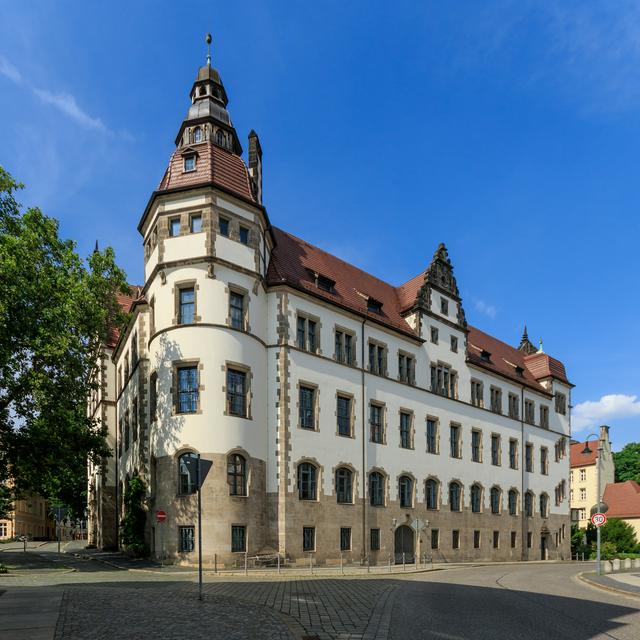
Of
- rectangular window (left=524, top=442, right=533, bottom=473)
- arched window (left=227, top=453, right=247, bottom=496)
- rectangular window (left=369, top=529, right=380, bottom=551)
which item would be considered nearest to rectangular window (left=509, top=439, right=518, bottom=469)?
rectangular window (left=524, top=442, right=533, bottom=473)

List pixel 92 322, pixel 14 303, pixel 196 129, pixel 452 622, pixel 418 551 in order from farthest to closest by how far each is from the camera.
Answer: pixel 418 551, pixel 196 129, pixel 92 322, pixel 14 303, pixel 452 622

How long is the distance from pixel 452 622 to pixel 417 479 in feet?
95.0

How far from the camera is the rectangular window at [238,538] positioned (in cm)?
2987

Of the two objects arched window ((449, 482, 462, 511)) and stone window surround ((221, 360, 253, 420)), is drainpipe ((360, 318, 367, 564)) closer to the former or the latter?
stone window surround ((221, 360, 253, 420))

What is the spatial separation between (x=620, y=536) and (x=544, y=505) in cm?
1780

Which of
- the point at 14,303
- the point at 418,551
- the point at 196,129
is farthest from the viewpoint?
the point at 418,551

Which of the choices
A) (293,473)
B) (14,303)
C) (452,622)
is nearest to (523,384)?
(293,473)

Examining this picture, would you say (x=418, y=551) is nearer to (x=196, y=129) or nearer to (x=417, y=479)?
(x=417, y=479)

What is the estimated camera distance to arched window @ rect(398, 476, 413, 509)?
132 ft

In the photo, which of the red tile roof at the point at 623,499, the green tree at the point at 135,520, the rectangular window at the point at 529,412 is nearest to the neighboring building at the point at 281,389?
the green tree at the point at 135,520

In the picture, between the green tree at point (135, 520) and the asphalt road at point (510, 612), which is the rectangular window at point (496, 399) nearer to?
the green tree at point (135, 520)

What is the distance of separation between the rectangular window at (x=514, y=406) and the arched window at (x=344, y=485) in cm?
2131

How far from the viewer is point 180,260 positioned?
3219 cm

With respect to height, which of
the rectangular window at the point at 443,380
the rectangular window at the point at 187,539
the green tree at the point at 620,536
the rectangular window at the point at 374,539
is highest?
the rectangular window at the point at 443,380
